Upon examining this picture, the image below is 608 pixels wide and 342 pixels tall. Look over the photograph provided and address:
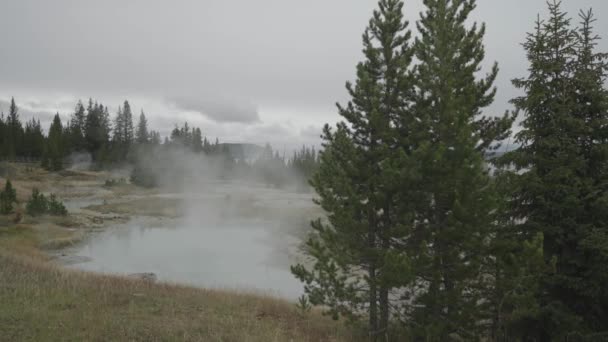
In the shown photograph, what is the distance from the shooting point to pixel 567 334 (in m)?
8.27

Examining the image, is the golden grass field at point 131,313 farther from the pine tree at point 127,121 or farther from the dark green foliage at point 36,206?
the pine tree at point 127,121

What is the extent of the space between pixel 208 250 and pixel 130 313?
67.1ft

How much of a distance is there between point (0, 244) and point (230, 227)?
20539mm

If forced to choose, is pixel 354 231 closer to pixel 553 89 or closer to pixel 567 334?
pixel 567 334

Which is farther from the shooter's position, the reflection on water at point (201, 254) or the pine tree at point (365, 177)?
the reflection on water at point (201, 254)

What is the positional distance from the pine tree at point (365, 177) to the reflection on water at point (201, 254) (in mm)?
9332

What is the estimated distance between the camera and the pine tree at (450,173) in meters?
7.70

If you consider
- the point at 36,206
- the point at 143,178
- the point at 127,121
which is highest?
the point at 127,121

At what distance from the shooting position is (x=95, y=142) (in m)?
85.8

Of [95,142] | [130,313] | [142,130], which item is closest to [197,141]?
[142,130]

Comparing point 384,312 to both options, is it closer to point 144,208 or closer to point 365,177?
point 365,177

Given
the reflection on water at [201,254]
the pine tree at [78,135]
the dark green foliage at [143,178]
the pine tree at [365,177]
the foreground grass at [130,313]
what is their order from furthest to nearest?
the pine tree at [78,135], the dark green foliage at [143,178], the reflection on water at [201,254], the pine tree at [365,177], the foreground grass at [130,313]

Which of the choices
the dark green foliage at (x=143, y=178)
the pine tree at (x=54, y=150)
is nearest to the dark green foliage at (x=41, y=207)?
the dark green foliage at (x=143, y=178)

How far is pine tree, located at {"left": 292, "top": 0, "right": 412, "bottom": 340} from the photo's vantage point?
8602 mm
